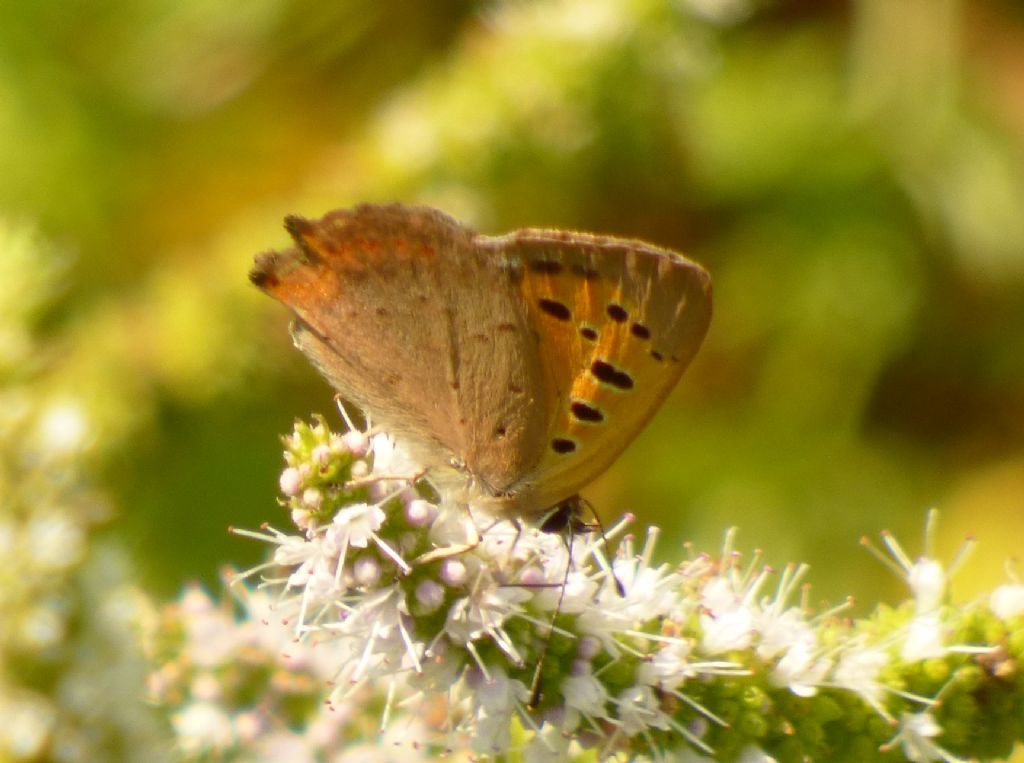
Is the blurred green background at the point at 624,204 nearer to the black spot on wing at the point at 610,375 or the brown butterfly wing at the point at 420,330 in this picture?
the brown butterfly wing at the point at 420,330

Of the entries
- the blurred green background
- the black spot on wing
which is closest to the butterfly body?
the black spot on wing

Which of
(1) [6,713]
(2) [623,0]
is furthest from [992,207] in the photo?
(1) [6,713]

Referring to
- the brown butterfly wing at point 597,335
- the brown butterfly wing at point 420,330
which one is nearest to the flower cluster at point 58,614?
the brown butterfly wing at point 420,330

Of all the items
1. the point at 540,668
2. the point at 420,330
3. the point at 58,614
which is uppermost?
the point at 420,330

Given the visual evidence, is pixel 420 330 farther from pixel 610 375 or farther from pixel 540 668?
pixel 540 668

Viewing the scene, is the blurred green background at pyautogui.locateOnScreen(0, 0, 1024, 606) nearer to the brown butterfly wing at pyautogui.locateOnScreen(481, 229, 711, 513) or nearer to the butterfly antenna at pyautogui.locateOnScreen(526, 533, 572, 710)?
the brown butterfly wing at pyautogui.locateOnScreen(481, 229, 711, 513)

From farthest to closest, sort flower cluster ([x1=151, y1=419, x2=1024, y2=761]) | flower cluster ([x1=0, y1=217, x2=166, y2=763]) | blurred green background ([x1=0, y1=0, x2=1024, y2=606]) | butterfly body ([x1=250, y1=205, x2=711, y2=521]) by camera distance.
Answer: blurred green background ([x1=0, y1=0, x2=1024, y2=606]) → flower cluster ([x1=0, y1=217, x2=166, y2=763]) → butterfly body ([x1=250, y1=205, x2=711, y2=521]) → flower cluster ([x1=151, y1=419, x2=1024, y2=761])

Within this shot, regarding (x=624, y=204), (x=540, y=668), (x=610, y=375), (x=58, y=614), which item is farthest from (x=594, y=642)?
(x=624, y=204)
